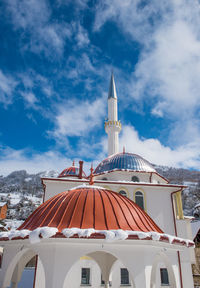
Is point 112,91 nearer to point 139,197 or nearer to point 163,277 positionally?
point 139,197

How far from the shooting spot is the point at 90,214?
5734 mm

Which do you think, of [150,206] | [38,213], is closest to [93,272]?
[150,206]

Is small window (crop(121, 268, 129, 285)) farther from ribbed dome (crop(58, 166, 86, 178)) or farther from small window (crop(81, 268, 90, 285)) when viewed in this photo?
ribbed dome (crop(58, 166, 86, 178))

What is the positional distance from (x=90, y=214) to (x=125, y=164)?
12.2m

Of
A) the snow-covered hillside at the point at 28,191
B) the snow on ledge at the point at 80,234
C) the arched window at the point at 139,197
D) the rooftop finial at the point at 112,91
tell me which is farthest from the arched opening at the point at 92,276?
the snow-covered hillside at the point at 28,191

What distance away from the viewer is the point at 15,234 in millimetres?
5363

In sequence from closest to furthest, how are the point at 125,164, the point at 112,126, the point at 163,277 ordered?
the point at 163,277 < the point at 125,164 < the point at 112,126

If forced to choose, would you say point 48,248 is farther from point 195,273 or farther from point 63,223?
point 195,273

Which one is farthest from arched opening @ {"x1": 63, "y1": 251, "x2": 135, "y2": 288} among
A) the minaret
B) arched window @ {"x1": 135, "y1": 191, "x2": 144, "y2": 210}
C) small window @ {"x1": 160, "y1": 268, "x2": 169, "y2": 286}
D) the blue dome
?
the minaret

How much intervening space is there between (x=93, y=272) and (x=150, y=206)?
5.12 metres

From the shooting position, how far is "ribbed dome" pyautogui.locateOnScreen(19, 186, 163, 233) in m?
5.50

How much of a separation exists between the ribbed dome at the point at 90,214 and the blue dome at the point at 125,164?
10903mm

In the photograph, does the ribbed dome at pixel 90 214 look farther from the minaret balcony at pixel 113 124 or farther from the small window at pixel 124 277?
the minaret balcony at pixel 113 124

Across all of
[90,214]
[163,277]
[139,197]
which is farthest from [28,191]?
[90,214]
